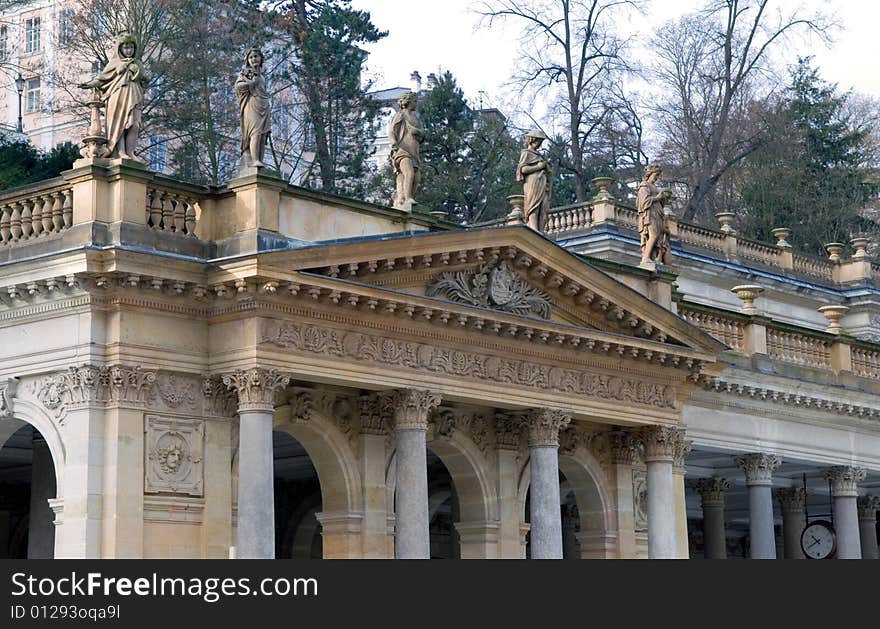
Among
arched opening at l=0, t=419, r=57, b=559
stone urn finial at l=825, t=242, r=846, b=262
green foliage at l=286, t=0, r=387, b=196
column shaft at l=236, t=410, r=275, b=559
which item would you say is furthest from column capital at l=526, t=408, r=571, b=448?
green foliage at l=286, t=0, r=387, b=196

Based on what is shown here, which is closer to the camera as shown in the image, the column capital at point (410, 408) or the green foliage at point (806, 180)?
the column capital at point (410, 408)

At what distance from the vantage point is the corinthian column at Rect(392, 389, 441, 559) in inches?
1304

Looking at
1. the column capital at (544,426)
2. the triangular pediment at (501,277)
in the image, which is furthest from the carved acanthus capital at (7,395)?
the column capital at (544,426)

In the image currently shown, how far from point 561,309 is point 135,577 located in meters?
15.3

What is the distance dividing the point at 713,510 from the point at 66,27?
2677cm

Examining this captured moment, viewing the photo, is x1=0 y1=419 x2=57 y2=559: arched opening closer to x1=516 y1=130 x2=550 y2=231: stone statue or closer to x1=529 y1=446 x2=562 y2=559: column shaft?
x1=529 y1=446 x2=562 y2=559: column shaft

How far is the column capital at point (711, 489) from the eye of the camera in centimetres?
4584

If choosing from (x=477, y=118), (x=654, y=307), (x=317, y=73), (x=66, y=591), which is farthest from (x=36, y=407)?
(x=477, y=118)

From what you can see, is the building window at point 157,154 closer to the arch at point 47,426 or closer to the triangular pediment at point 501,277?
the triangular pediment at point 501,277

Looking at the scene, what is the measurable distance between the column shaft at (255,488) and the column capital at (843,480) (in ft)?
60.5

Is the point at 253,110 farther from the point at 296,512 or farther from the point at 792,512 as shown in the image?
the point at 792,512

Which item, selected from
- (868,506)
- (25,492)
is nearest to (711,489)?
(868,506)

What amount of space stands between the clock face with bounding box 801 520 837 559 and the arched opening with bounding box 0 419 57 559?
1825cm

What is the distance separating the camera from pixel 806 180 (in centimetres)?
6844
